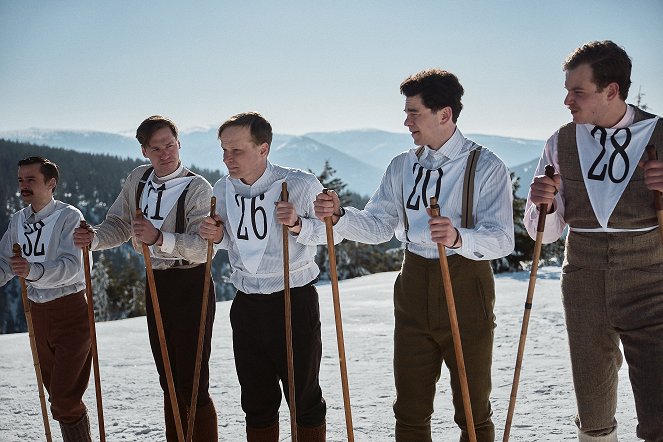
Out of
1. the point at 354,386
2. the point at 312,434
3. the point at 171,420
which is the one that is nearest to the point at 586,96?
the point at 312,434

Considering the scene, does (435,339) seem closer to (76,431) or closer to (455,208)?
(455,208)

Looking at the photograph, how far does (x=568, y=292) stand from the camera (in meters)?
2.96

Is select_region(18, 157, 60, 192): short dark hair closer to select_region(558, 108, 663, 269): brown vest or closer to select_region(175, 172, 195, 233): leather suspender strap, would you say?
select_region(175, 172, 195, 233): leather suspender strap

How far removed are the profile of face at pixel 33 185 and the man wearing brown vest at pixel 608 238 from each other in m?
2.74

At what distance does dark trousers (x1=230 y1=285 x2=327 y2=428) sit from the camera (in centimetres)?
335

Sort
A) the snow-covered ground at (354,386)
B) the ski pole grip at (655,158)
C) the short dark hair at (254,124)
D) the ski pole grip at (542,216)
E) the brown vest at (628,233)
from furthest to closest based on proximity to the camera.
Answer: the snow-covered ground at (354,386)
the short dark hair at (254,124)
the ski pole grip at (542,216)
the brown vest at (628,233)
the ski pole grip at (655,158)

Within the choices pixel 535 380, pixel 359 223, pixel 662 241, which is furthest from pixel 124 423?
pixel 662 241

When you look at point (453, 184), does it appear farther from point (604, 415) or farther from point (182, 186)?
point (182, 186)

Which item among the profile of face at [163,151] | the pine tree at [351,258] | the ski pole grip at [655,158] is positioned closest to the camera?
the ski pole grip at [655,158]

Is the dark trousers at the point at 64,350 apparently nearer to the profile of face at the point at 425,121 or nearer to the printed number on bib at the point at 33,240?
the printed number on bib at the point at 33,240

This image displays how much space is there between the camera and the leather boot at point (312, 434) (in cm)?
337

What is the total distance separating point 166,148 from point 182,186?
22 cm

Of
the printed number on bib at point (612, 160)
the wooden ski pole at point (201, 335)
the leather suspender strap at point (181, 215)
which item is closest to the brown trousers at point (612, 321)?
the printed number on bib at point (612, 160)

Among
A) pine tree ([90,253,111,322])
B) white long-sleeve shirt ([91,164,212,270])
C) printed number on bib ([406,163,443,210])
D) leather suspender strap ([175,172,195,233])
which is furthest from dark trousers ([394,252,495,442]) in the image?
pine tree ([90,253,111,322])
